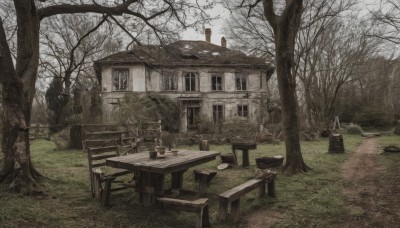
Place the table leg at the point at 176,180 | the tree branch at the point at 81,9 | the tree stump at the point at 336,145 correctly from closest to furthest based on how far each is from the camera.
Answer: the table leg at the point at 176,180, the tree branch at the point at 81,9, the tree stump at the point at 336,145

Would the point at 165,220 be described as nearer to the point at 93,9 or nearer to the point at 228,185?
the point at 228,185

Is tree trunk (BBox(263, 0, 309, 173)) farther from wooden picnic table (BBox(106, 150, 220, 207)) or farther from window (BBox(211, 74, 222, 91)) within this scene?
window (BBox(211, 74, 222, 91))

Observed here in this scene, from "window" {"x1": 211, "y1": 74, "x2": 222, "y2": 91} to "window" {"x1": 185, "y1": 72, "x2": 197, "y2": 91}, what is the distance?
62.2 inches

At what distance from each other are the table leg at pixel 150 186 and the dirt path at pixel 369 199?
325 centimetres

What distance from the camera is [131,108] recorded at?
1841 cm

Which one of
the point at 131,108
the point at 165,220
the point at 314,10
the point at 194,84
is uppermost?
the point at 314,10

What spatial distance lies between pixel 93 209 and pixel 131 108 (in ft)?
42.0

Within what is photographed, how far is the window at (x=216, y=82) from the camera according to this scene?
88.7 feet

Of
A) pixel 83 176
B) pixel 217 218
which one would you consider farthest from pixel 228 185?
pixel 83 176

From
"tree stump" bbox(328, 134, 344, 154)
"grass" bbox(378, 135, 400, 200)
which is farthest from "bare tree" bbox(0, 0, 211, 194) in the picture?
"tree stump" bbox(328, 134, 344, 154)

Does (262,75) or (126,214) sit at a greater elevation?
(262,75)

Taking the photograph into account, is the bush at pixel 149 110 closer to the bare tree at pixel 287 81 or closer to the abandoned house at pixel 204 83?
the abandoned house at pixel 204 83

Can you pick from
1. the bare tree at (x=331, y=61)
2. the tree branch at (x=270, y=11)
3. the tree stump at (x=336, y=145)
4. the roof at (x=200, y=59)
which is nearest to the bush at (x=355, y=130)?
the bare tree at (x=331, y=61)

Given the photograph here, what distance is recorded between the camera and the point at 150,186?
235 inches
